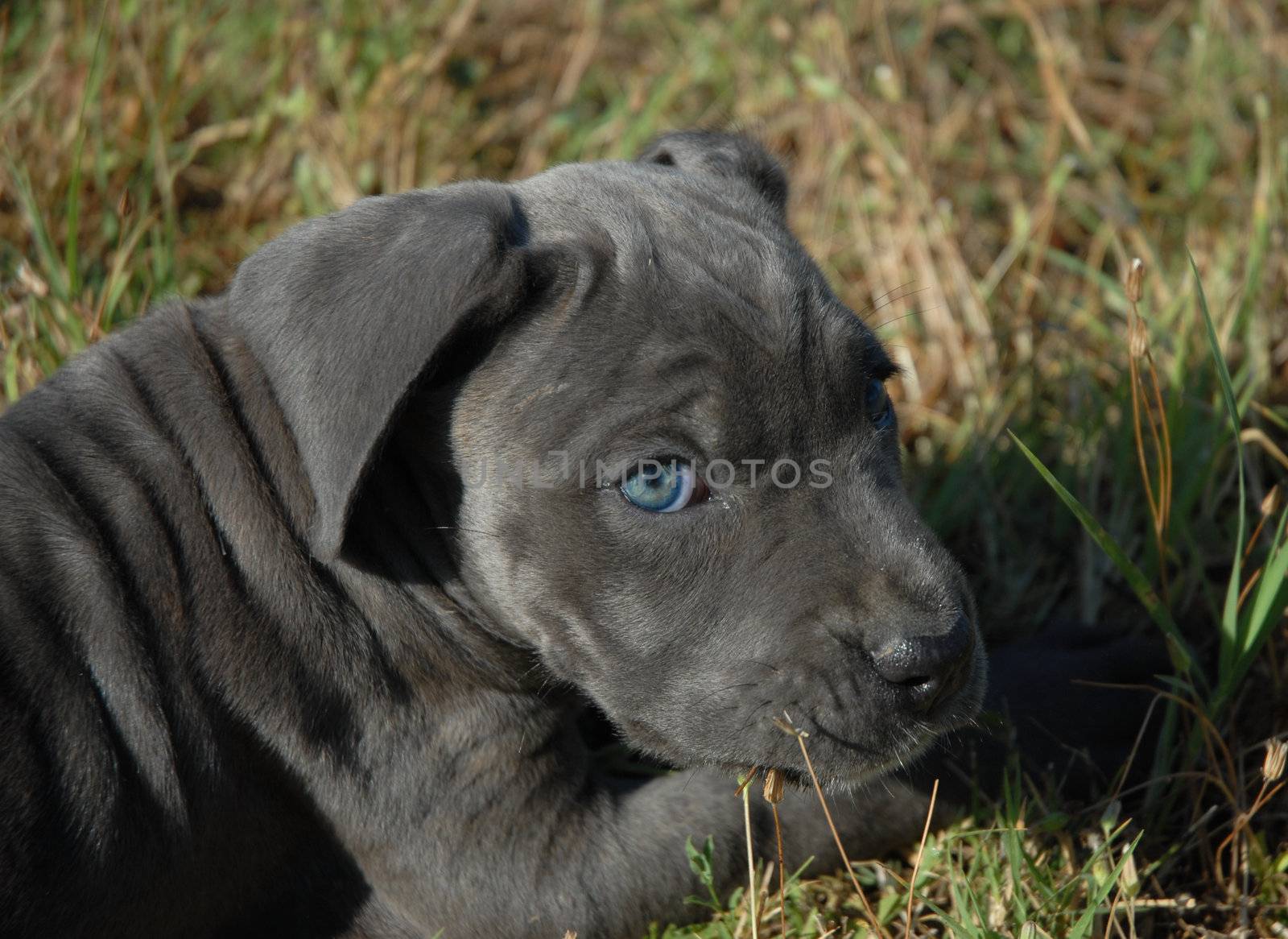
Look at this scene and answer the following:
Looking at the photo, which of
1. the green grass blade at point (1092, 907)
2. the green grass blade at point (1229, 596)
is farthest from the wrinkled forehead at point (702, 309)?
the green grass blade at point (1092, 907)

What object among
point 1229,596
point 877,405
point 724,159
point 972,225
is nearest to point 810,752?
point 877,405

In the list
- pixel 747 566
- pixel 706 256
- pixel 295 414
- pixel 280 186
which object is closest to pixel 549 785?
pixel 747 566

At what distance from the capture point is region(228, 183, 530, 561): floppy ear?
3.09 meters

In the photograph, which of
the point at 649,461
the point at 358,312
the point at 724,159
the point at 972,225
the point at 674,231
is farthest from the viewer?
the point at 972,225

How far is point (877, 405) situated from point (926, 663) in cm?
76

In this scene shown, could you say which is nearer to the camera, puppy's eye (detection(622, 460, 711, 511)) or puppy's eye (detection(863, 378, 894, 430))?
puppy's eye (detection(622, 460, 711, 511))

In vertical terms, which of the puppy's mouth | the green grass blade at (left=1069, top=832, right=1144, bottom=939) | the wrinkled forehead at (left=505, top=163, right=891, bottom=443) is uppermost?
the wrinkled forehead at (left=505, top=163, right=891, bottom=443)

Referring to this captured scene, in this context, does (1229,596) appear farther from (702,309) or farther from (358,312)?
(358,312)

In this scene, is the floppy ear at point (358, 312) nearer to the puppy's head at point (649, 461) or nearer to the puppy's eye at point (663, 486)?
the puppy's head at point (649, 461)

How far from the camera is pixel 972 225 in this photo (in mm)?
6691

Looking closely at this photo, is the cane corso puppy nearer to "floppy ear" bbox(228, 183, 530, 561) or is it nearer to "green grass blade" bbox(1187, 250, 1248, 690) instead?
"floppy ear" bbox(228, 183, 530, 561)

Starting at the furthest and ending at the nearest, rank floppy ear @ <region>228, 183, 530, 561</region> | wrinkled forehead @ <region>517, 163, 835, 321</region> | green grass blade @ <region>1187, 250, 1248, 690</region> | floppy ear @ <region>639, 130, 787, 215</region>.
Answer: floppy ear @ <region>639, 130, 787, 215</region>, green grass blade @ <region>1187, 250, 1248, 690</region>, wrinkled forehead @ <region>517, 163, 835, 321</region>, floppy ear @ <region>228, 183, 530, 561</region>

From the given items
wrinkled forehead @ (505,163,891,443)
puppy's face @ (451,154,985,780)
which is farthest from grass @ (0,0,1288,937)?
wrinkled forehead @ (505,163,891,443)

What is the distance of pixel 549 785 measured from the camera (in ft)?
11.8
